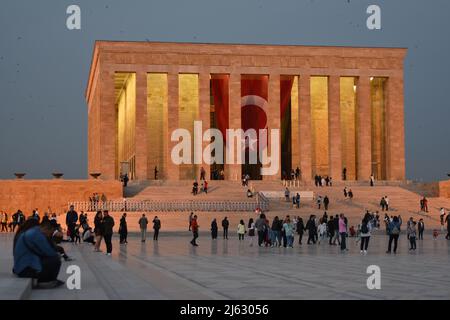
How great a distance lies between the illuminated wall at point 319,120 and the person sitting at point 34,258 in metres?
49.0

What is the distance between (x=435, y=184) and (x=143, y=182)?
19045mm

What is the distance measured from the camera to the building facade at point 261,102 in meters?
55.7

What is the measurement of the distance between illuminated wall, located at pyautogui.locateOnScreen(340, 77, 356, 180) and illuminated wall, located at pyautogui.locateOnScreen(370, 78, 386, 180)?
1.59 m

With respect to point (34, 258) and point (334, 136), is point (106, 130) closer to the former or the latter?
point (334, 136)

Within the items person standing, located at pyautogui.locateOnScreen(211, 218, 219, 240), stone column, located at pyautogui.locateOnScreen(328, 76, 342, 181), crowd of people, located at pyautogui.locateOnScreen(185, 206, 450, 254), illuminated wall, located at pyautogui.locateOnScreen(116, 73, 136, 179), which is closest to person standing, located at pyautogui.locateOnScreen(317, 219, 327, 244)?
crowd of people, located at pyautogui.locateOnScreen(185, 206, 450, 254)

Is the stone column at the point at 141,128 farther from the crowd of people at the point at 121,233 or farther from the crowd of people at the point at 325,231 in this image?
the crowd of people at the point at 325,231

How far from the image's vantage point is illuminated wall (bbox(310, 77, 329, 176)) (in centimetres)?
6022

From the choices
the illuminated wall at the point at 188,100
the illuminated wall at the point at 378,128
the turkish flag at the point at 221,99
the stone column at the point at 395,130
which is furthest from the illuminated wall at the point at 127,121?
the stone column at the point at 395,130

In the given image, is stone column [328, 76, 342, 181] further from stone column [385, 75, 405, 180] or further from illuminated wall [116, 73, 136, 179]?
illuminated wall [116, 73, 136, 179]

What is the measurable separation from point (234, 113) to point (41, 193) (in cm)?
1515

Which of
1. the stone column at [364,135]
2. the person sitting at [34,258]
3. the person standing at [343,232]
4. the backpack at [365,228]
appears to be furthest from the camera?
the stone column at [364,135]
